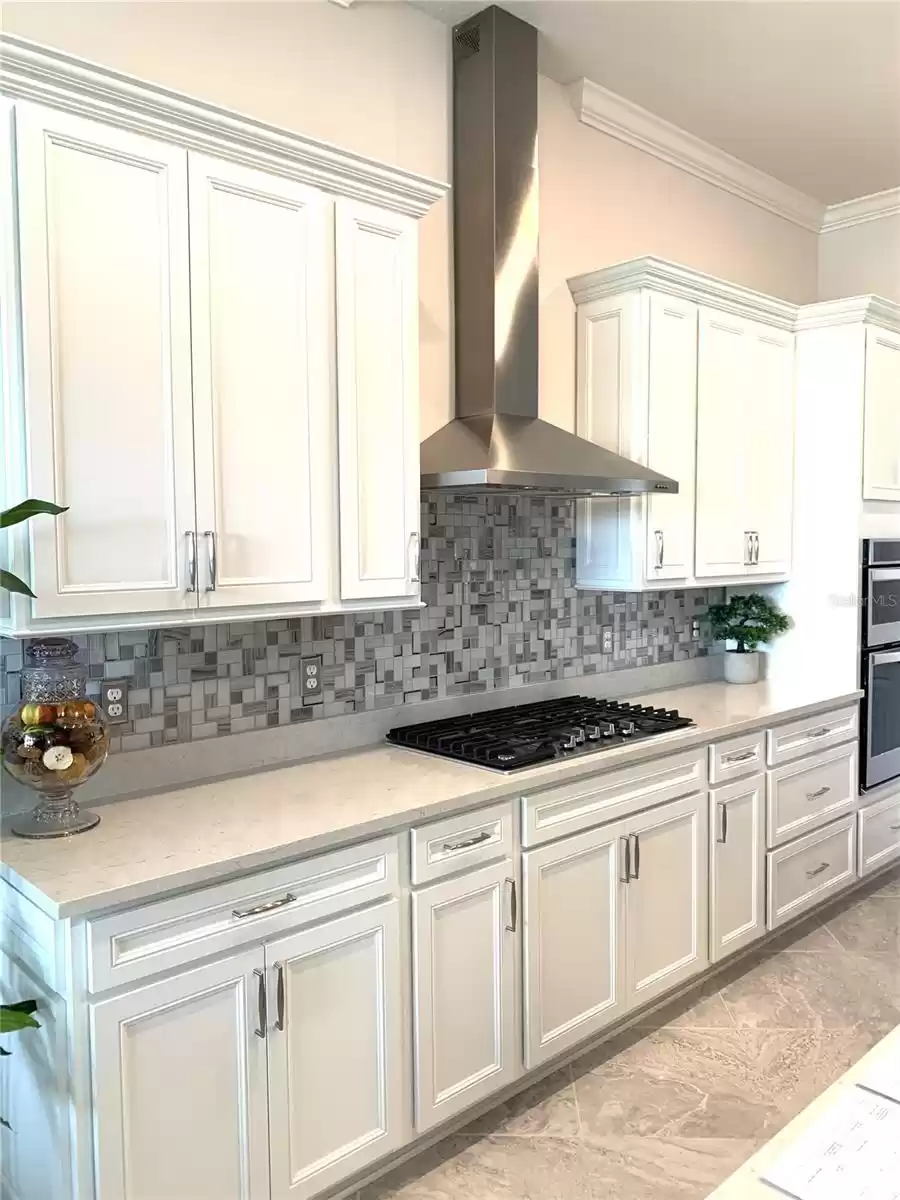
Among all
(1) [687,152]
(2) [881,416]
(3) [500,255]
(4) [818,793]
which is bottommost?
(4) [818,793]

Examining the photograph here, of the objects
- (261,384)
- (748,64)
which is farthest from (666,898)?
(748,64)

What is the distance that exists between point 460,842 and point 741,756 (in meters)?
1.32

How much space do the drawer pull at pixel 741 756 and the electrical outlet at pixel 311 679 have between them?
4.56 ft

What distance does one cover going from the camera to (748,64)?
3.18 m

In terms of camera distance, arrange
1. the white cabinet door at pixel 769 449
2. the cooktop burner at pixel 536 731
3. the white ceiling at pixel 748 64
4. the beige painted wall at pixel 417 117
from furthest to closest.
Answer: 1. the white cabinet door at pixel 769 449
2. the white ceiling at pixel 748 64
3. the cooktop burner at pixel 536 731
4. the beige painted wall at pixel 417 117

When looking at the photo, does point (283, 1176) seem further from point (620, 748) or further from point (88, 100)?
point (88, 100)

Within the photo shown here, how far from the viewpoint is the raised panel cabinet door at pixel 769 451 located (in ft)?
12.1

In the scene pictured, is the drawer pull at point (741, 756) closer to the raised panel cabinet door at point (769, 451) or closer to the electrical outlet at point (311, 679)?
the raised panel cabinet door at point (769, 451)

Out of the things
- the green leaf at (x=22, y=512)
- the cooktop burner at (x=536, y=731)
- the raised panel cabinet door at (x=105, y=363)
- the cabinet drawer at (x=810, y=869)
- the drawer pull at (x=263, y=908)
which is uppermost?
the raised panel cabinet door at (x=105, y=363)

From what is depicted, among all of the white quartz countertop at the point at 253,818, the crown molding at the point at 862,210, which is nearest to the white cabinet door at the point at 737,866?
the white quartz countertop at the point at 253,818

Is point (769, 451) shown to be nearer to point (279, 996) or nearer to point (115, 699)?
point (115, 699)

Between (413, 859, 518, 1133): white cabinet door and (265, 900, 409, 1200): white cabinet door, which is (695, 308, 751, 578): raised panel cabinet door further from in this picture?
(265, 900, 409, 1200): white cabinet door

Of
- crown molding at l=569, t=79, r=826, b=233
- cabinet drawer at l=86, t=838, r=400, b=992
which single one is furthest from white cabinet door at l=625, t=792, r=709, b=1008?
crown molding at l=569, t=79, r=826, b=233

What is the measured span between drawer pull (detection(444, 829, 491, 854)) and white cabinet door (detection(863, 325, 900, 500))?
243cm
